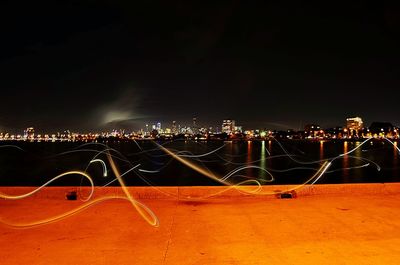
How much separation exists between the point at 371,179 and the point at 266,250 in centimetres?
4363

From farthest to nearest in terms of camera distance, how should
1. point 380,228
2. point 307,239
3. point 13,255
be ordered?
point 380,228
point 307,239
point 13,255

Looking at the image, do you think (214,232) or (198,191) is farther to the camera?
(198,191)

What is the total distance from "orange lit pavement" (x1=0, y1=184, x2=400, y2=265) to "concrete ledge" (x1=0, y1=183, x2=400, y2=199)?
0.09m

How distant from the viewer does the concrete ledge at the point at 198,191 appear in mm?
11359

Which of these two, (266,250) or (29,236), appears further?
(29,236)

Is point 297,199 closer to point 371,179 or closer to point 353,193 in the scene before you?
point 353,193

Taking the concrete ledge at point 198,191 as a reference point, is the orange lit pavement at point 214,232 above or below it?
below

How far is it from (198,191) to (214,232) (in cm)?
406

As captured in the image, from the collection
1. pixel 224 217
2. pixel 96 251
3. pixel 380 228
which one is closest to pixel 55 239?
pixel 96 251

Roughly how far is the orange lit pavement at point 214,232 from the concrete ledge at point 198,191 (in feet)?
0.31

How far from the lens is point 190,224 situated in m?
8.19

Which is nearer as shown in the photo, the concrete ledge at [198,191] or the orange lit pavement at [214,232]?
the orange lit pavement at [214,232]

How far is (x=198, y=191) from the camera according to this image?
457 inches

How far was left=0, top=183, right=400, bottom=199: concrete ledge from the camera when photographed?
11359 millimetres
